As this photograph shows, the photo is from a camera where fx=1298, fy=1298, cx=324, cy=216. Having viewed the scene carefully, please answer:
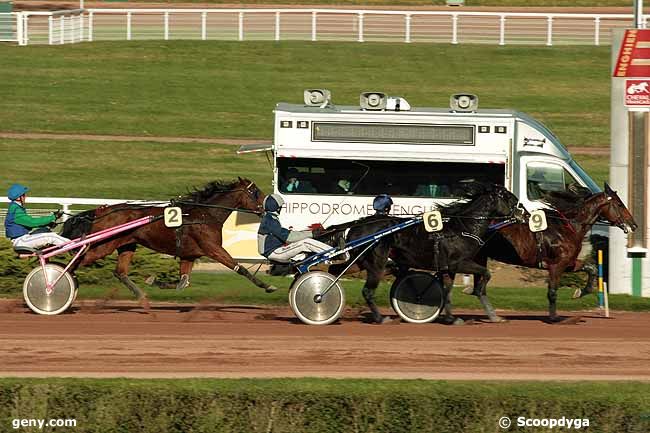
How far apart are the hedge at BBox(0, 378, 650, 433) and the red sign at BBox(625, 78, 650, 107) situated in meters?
7.39

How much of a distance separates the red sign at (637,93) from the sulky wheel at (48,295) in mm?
7209

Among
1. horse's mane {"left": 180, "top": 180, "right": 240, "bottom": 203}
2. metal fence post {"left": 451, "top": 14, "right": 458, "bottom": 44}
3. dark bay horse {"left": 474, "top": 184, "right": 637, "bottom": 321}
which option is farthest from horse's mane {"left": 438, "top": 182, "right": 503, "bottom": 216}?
metal fence post {"left": 451, "top": 14, "right": 458, "bottom": 44}

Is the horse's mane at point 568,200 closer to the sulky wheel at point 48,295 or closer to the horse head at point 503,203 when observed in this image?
the horse head at point 503,203

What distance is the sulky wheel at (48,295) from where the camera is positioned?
14375 millimetres

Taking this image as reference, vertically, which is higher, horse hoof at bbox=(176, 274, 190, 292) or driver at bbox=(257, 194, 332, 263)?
driver at bbox=(257, 194, 332, 263)

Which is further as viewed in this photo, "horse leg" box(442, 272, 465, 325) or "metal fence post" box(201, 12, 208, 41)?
"metal fence post" box(201, 12, 208, 41)

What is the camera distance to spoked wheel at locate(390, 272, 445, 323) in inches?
551

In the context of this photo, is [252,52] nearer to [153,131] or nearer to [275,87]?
[275,87]

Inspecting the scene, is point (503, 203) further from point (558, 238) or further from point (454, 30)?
point (454, 30)

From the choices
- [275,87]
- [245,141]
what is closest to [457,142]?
[245,141]

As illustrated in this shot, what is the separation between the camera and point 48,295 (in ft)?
47.3

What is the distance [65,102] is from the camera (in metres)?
30.7

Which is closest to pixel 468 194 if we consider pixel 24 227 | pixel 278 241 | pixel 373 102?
pixel 278 241

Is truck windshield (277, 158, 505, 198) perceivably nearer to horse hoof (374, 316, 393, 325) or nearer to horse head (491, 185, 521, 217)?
horse head (491, 185, 521, 217)
